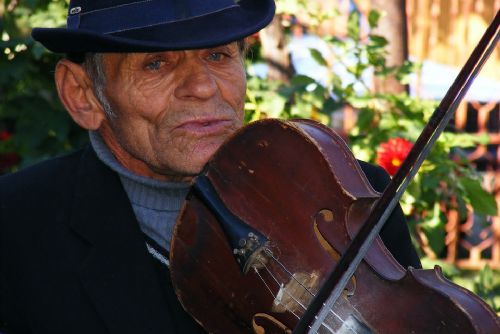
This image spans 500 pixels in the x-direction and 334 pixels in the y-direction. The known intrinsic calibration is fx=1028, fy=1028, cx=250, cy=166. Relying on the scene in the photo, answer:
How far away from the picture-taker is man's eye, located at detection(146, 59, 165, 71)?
2.28 meters

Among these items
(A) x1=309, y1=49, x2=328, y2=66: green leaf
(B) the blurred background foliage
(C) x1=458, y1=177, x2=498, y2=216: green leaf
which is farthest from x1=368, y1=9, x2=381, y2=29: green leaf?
(C) x1=458, y1=177, x2=498, y2=216: green leaf

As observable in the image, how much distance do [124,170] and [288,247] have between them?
0.61m

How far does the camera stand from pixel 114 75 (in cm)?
235

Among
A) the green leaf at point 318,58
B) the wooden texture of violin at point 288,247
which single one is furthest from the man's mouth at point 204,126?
the green leaf at point 318,58

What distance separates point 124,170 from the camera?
2438 mm

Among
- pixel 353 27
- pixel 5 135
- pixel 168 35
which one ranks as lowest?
pixel 5 135

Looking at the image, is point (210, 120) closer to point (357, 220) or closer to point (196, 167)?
point (196, 167)

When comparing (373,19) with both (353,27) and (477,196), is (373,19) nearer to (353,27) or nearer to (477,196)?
(353,27)

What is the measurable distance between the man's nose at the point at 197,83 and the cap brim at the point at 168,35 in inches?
3.3

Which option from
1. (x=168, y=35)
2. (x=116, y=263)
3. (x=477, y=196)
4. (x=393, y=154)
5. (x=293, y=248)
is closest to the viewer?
(x=293, y=248)

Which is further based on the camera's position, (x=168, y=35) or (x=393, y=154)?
(x=393, y=154)

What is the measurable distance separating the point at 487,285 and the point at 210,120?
1.53 meters

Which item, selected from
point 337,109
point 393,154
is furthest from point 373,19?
point 393,154

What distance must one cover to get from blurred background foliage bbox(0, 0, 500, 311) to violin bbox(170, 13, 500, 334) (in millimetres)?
1154
